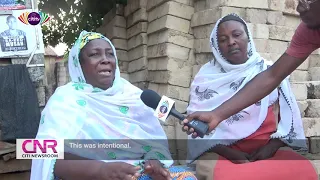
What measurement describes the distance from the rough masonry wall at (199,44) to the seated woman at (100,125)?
1167 mm

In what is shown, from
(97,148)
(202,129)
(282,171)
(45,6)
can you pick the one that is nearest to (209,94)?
(282,171)

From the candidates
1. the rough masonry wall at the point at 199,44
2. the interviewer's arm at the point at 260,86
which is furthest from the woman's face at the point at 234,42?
the interviewer's arm at the point at 260,86

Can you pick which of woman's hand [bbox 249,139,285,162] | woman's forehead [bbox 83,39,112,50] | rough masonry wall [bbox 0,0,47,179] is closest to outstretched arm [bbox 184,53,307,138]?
woman's hand [bbox 249,139,285,162]

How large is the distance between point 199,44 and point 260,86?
1661mm

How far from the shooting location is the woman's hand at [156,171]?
2.29m

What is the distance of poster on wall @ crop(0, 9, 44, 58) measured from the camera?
425 centimetres

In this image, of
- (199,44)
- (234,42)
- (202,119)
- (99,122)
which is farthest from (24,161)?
(202,119)

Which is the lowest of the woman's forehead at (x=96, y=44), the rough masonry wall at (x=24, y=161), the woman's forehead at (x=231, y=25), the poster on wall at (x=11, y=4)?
the rough masonry wall at (x=24, y=161)

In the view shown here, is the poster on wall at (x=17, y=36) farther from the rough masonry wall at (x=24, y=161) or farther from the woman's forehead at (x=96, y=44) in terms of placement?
the woman's forehead at (x=96, y=44)

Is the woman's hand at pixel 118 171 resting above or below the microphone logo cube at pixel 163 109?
below

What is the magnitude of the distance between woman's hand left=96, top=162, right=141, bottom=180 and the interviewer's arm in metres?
0.58

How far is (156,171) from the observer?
7.51 ft

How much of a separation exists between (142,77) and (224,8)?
1.36 m

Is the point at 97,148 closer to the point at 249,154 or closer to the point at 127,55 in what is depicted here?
the point at 249,154
